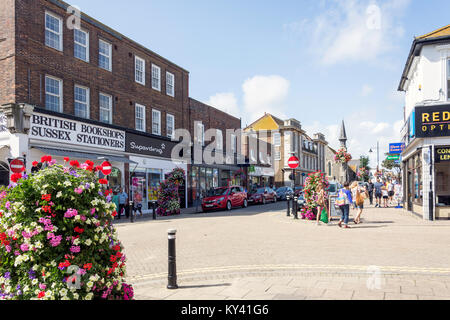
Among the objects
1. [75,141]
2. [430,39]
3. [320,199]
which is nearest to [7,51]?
[75,141]

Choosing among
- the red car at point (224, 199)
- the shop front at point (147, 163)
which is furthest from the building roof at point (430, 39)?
the shop front at point (147, 163)

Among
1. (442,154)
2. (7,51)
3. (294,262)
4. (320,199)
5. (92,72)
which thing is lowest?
(294,262)

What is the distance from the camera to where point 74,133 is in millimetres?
17750

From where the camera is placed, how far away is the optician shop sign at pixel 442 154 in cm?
1442

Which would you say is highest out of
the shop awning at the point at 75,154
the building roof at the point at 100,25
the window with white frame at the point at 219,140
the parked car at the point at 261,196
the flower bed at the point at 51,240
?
the building roof at the point at 100,25

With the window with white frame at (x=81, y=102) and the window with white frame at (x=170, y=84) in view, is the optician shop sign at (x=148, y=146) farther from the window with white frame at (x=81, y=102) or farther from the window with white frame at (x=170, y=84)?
the window with white frame at (x=170, y=84)

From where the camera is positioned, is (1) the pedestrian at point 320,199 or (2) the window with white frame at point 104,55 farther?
(2) the window with white frame at point 104,55

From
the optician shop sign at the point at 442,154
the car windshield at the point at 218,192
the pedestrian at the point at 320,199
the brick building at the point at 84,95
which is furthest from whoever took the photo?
the car windshield at the point at 218,192

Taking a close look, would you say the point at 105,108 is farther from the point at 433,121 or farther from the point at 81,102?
the point at 433,121

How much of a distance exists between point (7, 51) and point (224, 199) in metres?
13.8

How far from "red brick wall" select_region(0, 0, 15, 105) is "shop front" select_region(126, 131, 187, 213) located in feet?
24.3
